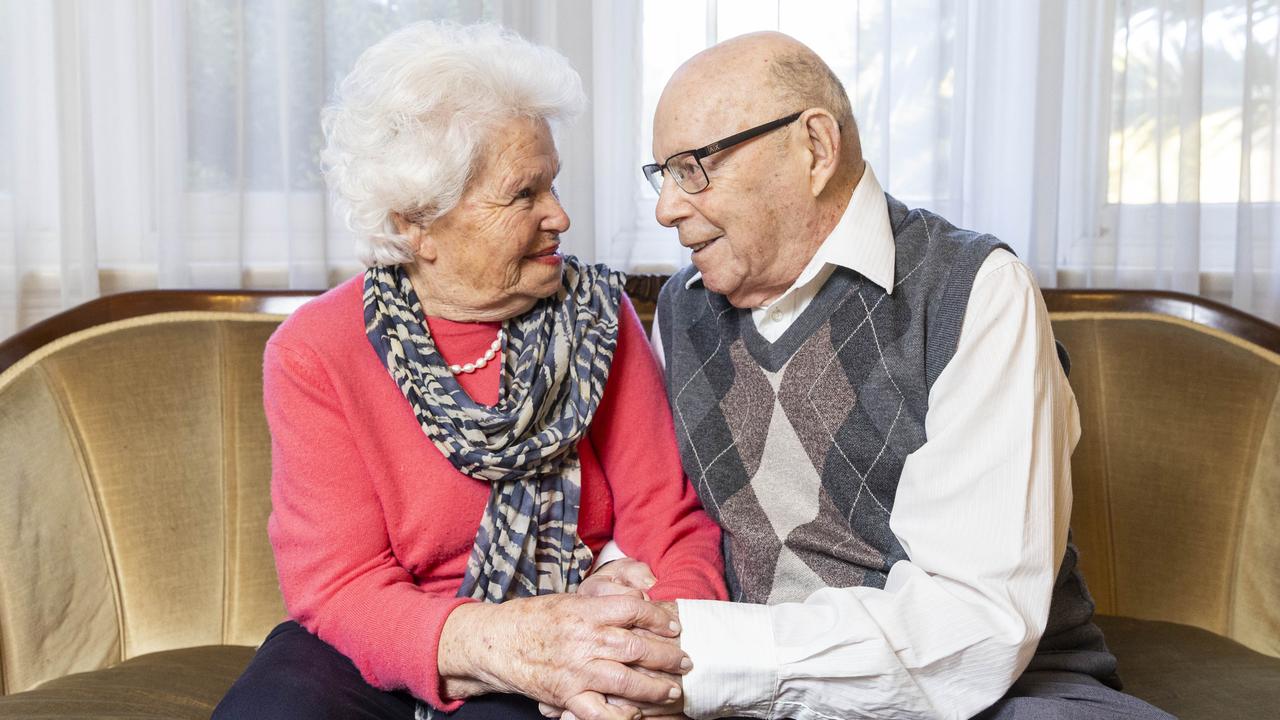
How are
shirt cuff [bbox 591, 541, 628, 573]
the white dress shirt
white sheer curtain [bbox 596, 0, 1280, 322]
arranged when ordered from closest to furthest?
the white dress shirt → shirt cuff [bbox 591, 541, 628, 573] → white sheer curtain [bbox 596, 0, 1280, 322]

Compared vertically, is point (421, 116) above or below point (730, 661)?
above

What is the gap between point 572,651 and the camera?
4.19 ft

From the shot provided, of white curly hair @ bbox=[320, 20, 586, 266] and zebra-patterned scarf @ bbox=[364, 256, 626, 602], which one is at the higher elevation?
white curly hair @ bbox=[320, 20, 586, 266]

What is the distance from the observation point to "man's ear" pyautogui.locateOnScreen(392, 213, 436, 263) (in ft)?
5.04

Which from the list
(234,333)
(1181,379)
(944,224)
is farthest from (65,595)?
(1181,379)

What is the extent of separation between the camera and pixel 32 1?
2145 millimetres

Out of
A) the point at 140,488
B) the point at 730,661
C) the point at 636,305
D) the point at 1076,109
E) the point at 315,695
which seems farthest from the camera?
the point at 1076,109

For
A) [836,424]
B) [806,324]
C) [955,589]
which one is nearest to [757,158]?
[806,324]

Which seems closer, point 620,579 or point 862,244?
point 862,244

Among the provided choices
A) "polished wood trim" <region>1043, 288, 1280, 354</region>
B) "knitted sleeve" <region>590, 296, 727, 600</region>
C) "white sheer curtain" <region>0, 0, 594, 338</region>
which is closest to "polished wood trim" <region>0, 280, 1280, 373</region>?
"polished wood trim" <region>1043, 288, 1280, 354</region>

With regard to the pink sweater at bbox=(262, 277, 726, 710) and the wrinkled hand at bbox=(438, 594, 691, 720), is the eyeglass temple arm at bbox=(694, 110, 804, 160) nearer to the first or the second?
the pink sweater at bbox=(262, 277, 726, 710)

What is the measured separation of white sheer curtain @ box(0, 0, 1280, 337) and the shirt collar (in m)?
0.88

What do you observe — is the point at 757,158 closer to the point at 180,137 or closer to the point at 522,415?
the point at 522,415

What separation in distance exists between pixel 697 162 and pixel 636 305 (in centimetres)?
72
